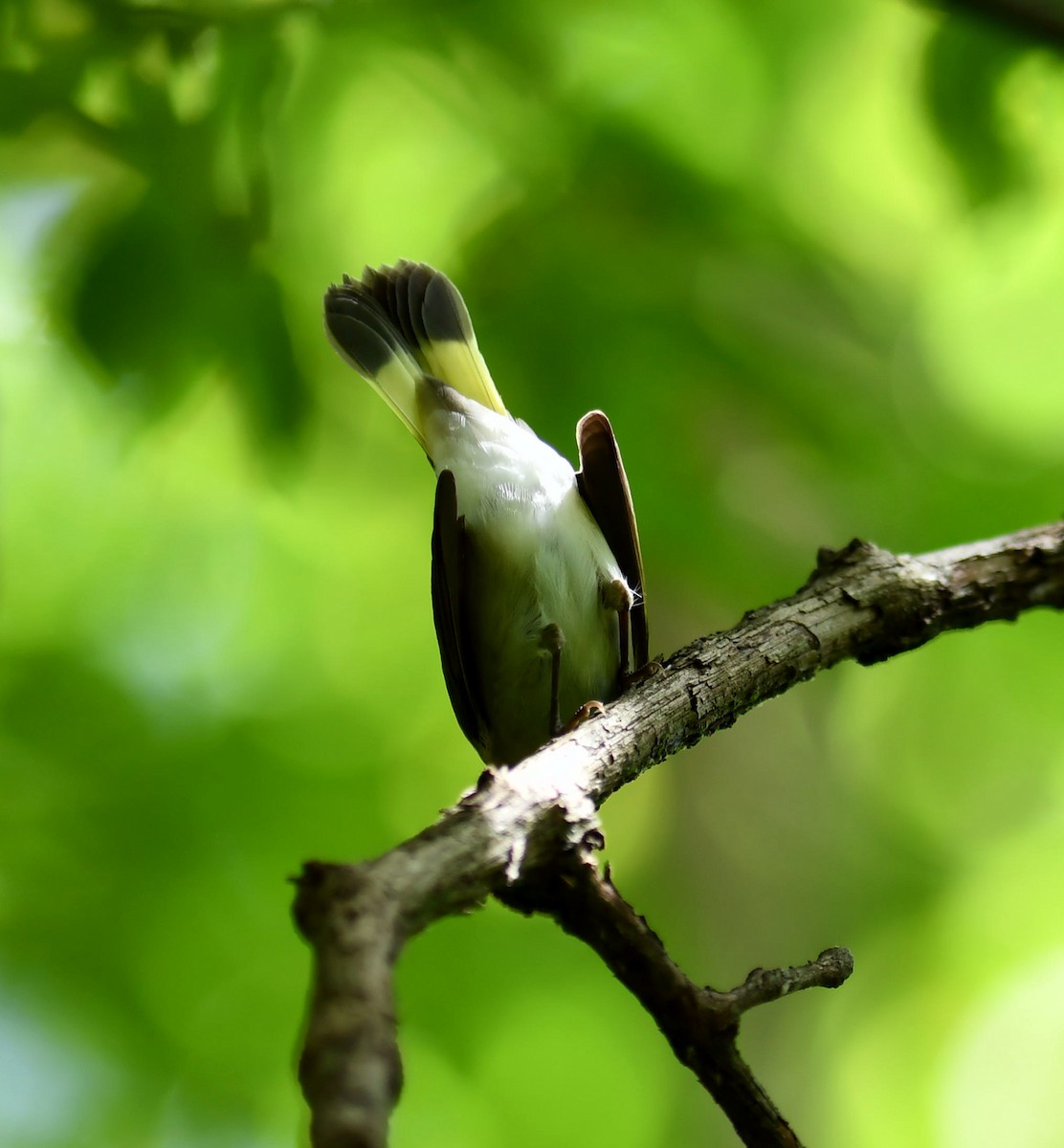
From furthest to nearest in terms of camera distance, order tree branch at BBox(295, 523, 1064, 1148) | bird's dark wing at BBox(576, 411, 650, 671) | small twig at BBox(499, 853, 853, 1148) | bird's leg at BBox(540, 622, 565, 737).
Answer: bird's dark wing at BBox(576, 411, 650, 671) → bird's leg at BBox(540, 622, 565, 737) → small twig at BBox(499, 853, 853, 1148) → tree branch at BBox(295, 523, 1064, 1148)

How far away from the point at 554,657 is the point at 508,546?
44 centimetres

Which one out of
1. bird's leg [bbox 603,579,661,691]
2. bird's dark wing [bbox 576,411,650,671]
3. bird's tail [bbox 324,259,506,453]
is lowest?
bird's leg [bbox 603,579,661,691]

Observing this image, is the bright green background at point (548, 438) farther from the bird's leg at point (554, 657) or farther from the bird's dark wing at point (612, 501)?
the bird's leg at point (554, 657)

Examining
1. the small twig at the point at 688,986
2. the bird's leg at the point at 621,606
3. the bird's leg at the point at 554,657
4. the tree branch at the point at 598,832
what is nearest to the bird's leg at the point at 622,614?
the bird's leg at the point at 621,606

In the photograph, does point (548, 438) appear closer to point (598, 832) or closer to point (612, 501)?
point (612, 501)

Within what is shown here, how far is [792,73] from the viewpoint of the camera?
3867 millimetres

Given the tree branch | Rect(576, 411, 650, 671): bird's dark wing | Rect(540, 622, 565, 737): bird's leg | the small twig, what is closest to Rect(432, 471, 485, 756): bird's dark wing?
Rect(540, 622, 565, 737): bird's leg

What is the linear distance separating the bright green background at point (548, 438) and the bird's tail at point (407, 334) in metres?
0.15

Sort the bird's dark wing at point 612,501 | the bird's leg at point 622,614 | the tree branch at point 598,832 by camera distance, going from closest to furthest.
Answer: the tree branch at point 598,832
the bird's dark wing at point 612,501
the bird's leg at point 622,614

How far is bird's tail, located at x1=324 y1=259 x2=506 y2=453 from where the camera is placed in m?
4.12

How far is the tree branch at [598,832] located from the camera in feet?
3.93

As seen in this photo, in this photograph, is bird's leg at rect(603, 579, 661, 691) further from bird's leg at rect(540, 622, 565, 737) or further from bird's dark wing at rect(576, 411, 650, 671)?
bird's leg at rect(540, 622, 565, 737)

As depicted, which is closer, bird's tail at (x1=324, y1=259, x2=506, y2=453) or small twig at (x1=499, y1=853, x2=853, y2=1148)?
small twig at (x1=499, y1=853, x2=853, y2=1148)

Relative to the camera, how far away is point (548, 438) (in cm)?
397
